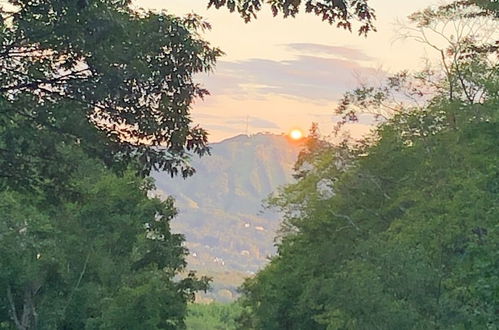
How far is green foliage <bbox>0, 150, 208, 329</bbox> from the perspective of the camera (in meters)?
26.6

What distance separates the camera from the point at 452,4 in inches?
1109

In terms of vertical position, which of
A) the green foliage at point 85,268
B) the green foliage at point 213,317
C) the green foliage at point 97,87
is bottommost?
the green foliage at point 97,87

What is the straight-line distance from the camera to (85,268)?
29.1 metres

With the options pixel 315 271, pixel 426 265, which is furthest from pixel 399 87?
pixel 426 265

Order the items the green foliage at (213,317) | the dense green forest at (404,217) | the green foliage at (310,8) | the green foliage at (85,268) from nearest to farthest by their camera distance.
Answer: the green foliage at (310,8), the dense green forest at (404,217), the green foliage at (85,268), the green foliage at (213,317)

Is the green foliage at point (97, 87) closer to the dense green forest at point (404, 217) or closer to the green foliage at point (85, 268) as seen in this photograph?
the dense green forest at point (404, 217)

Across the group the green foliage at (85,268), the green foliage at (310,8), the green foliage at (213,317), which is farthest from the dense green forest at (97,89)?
the green foliage at (213,317)

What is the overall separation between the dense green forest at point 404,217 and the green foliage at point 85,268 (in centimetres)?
627

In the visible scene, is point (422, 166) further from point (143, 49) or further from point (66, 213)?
point (143, 49)

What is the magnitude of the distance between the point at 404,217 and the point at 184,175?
61.4 feet

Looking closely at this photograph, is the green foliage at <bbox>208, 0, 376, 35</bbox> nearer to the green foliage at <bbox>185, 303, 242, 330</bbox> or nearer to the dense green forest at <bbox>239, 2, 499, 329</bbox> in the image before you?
the dense green forest at <bbox>239, 2, 499, 329</bbox>

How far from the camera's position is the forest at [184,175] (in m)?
8.74

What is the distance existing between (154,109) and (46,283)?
2086 cm

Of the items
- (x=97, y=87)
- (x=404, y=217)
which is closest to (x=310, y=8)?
(x=97, y=87)
